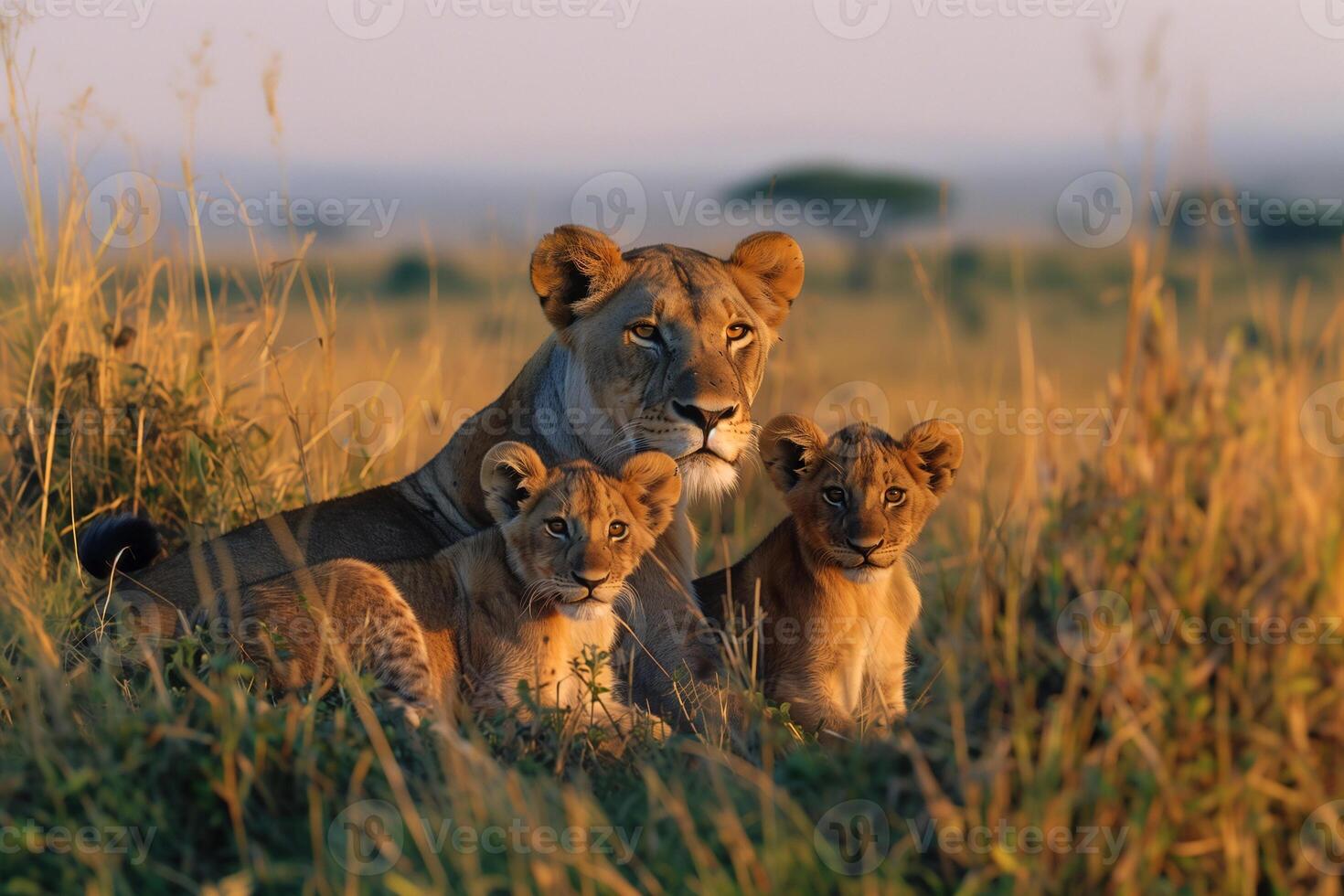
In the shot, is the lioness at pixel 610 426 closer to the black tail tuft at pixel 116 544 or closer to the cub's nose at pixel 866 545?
the black tail tuft at pixel 116 544

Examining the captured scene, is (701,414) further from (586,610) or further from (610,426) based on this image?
(586,610)

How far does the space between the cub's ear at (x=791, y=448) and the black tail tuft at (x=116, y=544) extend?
2.29 meters

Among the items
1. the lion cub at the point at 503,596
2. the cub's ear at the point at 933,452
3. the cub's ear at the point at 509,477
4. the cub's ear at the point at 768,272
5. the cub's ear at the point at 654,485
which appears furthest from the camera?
the cub's ear at the point at 768,272

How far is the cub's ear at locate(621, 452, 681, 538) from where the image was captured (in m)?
5.14

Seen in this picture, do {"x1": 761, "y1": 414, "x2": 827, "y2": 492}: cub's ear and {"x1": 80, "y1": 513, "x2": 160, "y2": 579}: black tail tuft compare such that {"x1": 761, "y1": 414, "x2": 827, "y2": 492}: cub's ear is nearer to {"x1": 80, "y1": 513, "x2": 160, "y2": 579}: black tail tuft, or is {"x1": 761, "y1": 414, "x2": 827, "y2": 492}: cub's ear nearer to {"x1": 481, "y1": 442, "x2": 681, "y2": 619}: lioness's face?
{"x1": 481, "y1": 442, "x2": 681, "y2": 619}: lioness's face

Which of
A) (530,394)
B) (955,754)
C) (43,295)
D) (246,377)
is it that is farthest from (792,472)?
(43,295)

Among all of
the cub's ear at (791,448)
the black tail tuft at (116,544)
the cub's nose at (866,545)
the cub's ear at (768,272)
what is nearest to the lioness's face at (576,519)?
the cub's ear at (791,448)

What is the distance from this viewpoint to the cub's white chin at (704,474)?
5.25 metres

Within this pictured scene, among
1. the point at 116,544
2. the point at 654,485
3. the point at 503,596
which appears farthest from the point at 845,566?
the point at 116,544

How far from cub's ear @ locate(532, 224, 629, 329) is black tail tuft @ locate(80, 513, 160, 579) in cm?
168

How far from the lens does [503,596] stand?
535cm

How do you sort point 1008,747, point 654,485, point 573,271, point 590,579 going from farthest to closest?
point 573,271 < point 654,485 < point 590,579 < point 1008,747

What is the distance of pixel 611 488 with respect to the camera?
524cm

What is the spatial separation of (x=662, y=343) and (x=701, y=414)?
40cm
